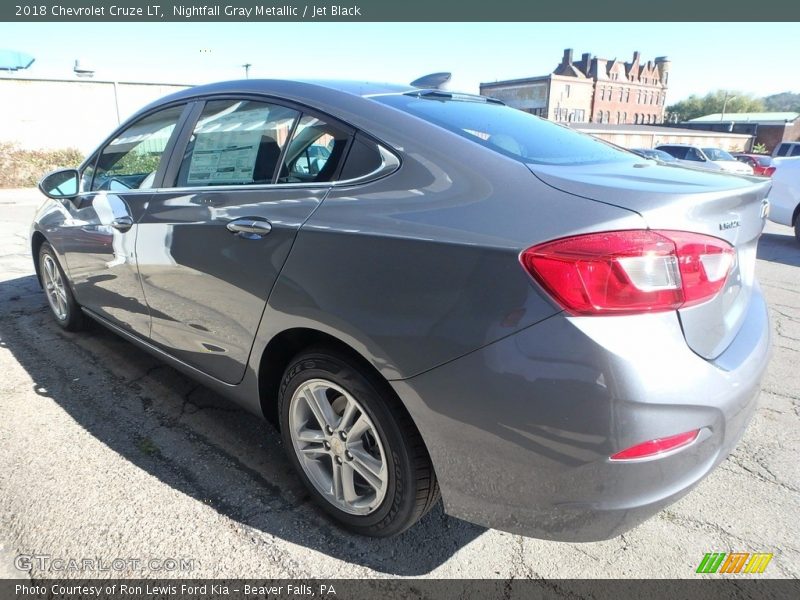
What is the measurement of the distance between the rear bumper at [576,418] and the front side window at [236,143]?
1171 mm

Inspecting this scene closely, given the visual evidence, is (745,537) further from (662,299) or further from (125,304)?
(125,304)

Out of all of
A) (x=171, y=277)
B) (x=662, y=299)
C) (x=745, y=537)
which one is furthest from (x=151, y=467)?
(x=745, y=537)

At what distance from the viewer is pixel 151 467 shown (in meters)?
2.46

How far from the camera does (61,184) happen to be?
3.50 m

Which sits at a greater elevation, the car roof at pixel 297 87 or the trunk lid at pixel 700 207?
the car roof at pixel 297 87

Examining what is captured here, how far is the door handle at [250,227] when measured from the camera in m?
2.02

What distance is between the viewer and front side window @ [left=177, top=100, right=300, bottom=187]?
2.23 m

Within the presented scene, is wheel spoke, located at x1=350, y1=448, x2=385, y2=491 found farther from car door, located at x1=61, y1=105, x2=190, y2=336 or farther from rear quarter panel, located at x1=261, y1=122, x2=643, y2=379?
car door, located at x1=61, y1=105, x2=190, y2=336

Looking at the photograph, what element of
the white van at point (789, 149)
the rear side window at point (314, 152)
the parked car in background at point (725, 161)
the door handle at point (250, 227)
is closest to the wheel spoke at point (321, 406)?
the door handle at point (250, 227)

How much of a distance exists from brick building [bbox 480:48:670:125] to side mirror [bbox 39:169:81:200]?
66847 millimetres

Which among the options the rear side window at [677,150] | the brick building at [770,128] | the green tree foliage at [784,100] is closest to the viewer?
the rear side window at [677,150]

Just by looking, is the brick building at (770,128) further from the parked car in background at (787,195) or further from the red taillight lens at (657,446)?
the red taillight lens at (657,446)

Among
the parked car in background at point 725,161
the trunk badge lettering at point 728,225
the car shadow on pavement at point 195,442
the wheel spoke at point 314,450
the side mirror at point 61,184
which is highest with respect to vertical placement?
the trunk badge lettering at point 728,225

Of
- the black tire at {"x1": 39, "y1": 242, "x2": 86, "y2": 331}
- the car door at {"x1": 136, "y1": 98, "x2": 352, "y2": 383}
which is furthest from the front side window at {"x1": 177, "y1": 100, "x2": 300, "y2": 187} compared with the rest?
the black tire at {"x1": 39, "y1": 242, "x2": 86, "y2": 331}
